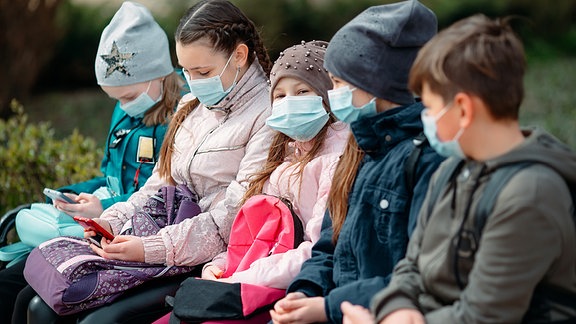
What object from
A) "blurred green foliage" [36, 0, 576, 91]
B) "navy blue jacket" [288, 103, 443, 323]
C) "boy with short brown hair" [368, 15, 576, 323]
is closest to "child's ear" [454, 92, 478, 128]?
"boy with short brown hair" [368, 15, 576, 323]

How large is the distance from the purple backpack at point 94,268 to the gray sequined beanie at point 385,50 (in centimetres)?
116

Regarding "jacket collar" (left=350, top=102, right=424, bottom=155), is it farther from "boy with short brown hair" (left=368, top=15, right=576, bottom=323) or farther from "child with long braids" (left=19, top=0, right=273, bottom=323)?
"child with long braids" (left=19, top=0, right=273, bottom=323)

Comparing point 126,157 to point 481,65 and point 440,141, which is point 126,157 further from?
point 481,65

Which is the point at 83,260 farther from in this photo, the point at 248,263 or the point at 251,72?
the point at 251,72

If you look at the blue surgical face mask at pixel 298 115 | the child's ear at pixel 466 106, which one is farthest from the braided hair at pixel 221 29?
the child's ear at pixel 466 106

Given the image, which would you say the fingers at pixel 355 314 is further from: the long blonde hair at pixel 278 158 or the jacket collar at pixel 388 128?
the long blonde hair at pixel 278 158

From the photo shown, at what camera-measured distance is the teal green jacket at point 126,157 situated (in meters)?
4.47

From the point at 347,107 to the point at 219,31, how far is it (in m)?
1.07

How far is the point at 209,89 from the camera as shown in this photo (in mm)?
3918

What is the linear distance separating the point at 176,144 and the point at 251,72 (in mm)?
514

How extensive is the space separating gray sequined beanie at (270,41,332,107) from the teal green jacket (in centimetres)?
112

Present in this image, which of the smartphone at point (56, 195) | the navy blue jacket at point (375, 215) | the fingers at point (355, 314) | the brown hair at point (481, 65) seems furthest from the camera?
the smartphone at point (56, 195)

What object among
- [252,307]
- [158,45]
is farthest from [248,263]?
[158,45]

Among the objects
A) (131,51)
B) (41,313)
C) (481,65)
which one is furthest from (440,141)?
(131,51)
